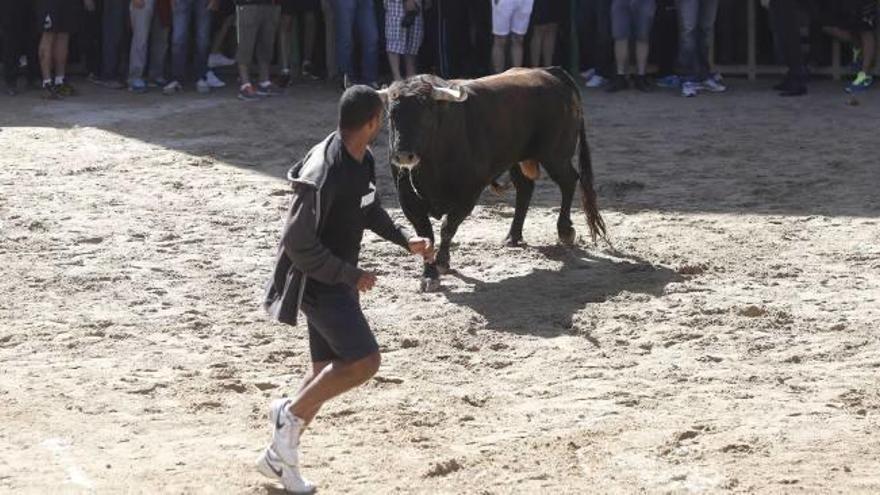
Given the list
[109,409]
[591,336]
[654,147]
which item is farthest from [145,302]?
[654,147]

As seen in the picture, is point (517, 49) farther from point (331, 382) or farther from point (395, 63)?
point (331, 382)

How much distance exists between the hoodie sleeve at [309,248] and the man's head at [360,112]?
1.07 feet

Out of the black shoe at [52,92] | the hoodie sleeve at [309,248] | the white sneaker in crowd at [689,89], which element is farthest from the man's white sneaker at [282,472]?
the black shoe at [52,92]

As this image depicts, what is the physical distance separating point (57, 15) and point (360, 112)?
1221cm

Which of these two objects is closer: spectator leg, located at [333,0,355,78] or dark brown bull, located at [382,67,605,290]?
dark brown bull, located at [382,67,605,290]

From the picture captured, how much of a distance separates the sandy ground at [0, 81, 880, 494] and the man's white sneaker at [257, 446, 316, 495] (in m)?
0.25

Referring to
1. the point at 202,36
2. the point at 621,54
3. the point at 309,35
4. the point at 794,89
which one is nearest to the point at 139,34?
the point at 202,36

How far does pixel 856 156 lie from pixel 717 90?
4045mm

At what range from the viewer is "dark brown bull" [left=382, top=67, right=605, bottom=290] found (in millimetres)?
10914

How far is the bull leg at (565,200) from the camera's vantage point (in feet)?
40.1

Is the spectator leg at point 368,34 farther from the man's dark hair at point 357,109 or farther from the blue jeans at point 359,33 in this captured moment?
the man's dark hair at point 357,109

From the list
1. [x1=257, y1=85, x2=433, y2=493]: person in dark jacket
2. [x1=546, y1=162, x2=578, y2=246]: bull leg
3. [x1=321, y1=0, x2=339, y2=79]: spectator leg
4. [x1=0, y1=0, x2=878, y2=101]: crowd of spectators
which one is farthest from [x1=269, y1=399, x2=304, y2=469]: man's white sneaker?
[x1=321, y1=0, x2=339, y2=79]: spectator leg

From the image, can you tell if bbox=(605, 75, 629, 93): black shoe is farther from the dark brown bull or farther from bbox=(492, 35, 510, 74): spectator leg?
the dark brown bull

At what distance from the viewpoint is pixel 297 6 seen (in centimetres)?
1938
